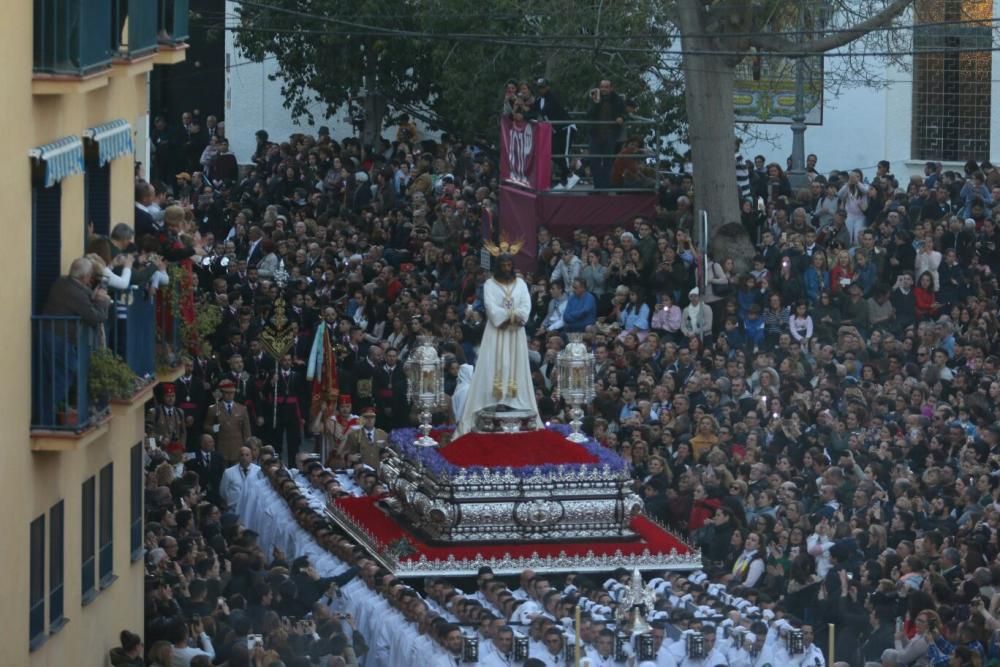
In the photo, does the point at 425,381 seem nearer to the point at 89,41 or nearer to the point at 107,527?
the point at 107,527

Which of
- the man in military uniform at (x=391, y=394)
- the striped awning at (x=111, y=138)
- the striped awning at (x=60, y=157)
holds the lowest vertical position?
the man in military uniform at (x=391, y=394)

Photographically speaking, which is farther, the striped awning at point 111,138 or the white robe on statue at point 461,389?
the white robe on statue at point 461,389

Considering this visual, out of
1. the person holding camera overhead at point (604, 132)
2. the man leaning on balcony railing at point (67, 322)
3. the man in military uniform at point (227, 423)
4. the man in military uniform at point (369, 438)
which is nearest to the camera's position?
the man leaning on balcony railing at point (67, 322)

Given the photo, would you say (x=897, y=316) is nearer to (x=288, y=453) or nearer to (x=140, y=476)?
(x=288, y=453)

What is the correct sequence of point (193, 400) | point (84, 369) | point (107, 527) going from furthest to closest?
point (193, 400) < point (107, 527) < point (84, 369)

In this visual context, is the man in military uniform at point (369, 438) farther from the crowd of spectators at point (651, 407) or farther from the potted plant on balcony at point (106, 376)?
the potted plant on balcony at point (106, 376)

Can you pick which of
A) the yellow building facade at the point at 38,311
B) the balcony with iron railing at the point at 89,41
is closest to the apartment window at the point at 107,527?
the yellow building facade at the point at 38,311

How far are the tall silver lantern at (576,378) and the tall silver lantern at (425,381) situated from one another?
1340mm

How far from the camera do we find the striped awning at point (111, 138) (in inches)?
798

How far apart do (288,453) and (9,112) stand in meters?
14.5

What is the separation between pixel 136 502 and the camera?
22.5 metres

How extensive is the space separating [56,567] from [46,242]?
2.41m

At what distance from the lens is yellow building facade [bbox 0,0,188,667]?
59.6 feet

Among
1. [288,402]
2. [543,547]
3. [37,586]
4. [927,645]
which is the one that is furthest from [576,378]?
[37,586]
